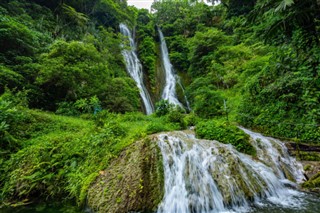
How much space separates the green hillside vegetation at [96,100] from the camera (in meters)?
4.96

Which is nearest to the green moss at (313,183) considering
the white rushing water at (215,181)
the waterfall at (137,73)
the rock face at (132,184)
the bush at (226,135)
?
the white rushing water at (215,181)

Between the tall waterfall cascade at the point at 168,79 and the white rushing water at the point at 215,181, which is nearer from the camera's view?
the white rushing water at the point at 215,181

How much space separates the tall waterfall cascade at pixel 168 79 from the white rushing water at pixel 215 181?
11.7m

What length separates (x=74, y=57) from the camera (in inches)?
401

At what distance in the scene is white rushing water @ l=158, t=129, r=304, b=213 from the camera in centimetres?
362

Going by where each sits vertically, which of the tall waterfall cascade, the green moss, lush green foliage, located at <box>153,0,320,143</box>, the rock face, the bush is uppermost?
the tall waterfall cascade

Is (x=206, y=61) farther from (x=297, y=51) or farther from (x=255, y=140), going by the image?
(x=255, y=140)

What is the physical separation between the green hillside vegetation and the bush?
0.11ft

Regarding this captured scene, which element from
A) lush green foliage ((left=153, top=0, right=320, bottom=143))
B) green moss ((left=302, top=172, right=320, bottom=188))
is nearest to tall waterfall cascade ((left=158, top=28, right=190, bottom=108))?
lush green foliage ((left=153, top=0, right=320, bottom=143))

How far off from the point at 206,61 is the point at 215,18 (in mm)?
12779

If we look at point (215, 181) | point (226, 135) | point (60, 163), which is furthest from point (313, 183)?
point (60, 163)

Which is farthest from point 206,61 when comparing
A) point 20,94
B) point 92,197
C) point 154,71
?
point 92,197

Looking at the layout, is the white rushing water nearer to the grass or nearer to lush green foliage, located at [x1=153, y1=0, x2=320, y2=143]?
the grass

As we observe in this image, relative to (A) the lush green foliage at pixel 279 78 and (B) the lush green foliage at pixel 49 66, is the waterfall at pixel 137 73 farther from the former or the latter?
(A) the lush green foliage at pixel 279 78
